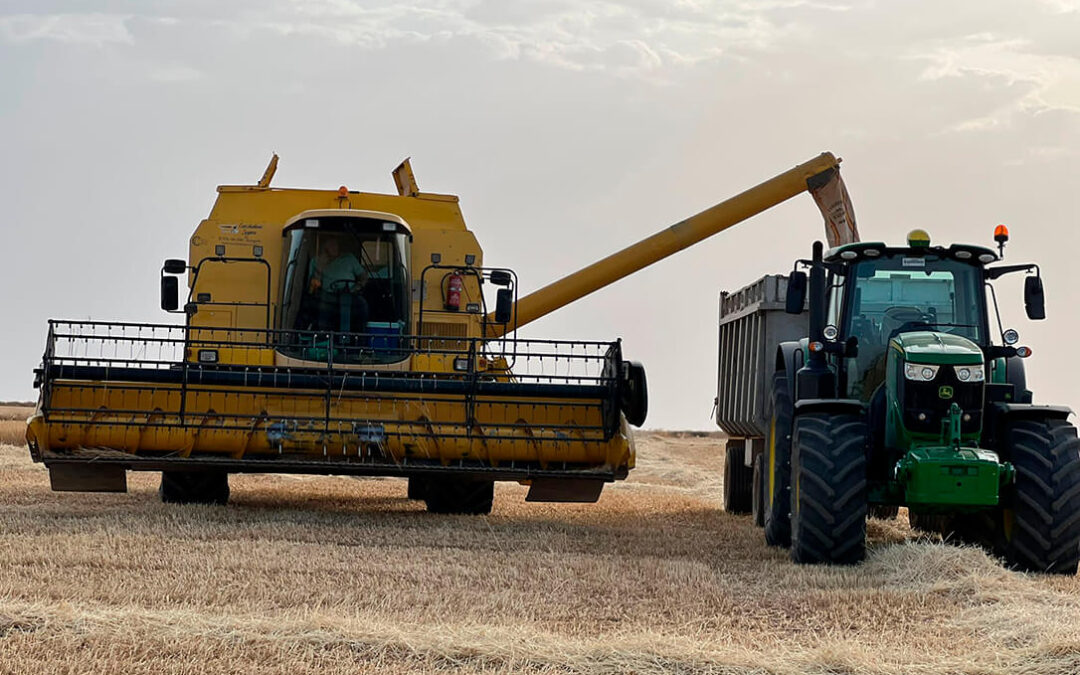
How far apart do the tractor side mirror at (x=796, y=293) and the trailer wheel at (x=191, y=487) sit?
5.35 meters

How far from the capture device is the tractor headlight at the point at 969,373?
966cm

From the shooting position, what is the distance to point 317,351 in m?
13.4

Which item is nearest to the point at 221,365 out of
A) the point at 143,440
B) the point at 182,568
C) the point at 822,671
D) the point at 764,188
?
the point at 143,440

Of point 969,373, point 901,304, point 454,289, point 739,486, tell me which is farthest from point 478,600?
point 739,486

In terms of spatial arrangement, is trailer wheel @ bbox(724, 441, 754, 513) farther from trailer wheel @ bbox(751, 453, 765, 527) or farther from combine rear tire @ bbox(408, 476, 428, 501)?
combine rear tire @ bbox(408, 476, 428, 501)

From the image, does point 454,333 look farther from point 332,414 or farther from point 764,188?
point 764,188

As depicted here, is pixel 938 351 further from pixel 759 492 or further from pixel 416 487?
pixel 416 487

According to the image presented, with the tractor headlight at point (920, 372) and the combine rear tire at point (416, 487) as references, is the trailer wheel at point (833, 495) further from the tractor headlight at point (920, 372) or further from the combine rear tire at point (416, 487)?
the combine rear tire at point (416, 487)

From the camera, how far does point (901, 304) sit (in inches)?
415

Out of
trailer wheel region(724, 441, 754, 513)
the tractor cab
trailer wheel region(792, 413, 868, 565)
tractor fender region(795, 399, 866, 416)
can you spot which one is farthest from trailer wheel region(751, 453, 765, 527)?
trailer wheel region(792, 413, 868, 565)

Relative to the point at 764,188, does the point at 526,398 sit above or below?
below

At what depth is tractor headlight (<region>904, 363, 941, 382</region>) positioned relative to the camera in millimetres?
9648

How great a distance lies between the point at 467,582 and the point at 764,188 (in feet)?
37.3

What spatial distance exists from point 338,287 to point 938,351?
19.0 feet
